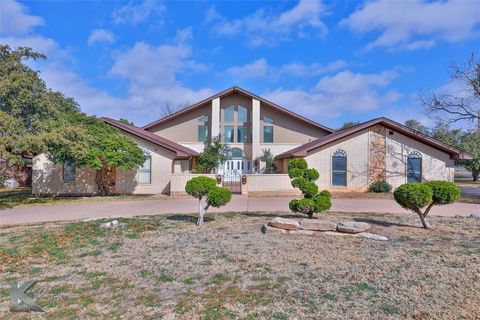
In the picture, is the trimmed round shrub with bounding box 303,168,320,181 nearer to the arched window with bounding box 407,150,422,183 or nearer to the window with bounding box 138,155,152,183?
the window with bounding box 138,155,152,183

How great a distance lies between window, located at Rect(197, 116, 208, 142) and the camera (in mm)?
27438

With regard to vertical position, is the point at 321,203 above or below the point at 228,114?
below

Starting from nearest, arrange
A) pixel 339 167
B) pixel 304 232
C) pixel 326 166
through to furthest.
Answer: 1. pixel 304 232
2. pixel 326 166
3. pixel 339 167

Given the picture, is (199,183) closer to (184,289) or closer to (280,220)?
(280,220)

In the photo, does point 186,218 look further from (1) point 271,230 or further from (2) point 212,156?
(2) point 212,156

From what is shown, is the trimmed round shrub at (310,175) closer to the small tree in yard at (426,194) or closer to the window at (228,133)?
the small tree in yard at (426,194)

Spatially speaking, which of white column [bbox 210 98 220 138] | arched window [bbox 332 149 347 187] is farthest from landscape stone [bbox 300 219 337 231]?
white column [bbox 210 98 220 138]

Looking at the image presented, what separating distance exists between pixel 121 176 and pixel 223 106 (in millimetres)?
12034

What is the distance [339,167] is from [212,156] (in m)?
9.41

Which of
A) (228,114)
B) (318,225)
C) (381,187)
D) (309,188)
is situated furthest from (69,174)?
(381,187)

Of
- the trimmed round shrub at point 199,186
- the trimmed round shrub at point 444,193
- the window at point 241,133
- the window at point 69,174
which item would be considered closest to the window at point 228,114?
the window at point 241,133

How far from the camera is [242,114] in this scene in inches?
1091

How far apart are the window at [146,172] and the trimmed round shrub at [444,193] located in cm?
1557

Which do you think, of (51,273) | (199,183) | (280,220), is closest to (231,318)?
(51,273)
